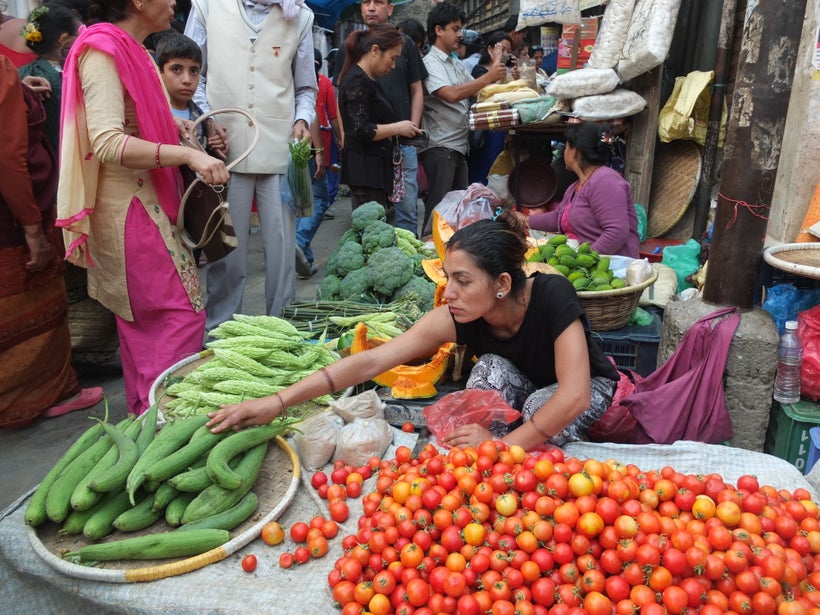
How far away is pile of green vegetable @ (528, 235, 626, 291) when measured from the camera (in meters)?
3.70

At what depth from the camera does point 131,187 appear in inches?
117

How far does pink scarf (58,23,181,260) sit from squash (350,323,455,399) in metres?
1.39

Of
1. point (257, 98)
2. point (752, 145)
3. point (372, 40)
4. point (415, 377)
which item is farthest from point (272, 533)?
point (372, 40)

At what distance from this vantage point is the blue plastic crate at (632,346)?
3.72m

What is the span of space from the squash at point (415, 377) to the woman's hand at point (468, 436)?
2.10 ft

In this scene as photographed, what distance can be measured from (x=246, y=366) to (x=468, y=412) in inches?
40.4

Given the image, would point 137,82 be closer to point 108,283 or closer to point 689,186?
point 108,283

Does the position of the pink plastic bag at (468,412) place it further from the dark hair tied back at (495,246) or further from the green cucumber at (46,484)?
the green cucumber at (46,484)

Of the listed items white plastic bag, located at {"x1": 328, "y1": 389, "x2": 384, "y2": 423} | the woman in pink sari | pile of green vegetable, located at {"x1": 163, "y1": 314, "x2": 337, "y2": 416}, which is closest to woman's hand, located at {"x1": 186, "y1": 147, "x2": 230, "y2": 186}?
the woman in pink sari

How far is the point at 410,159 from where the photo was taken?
6125mm

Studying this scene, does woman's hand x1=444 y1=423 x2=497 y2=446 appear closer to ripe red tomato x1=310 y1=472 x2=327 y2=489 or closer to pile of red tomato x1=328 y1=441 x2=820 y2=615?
pile of red tomato x1=328 y1=441 x2=820 y2=615

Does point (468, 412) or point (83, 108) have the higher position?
point (83, 108)

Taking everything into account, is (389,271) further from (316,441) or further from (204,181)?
(316,441)

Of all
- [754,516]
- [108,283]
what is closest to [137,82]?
[108,283]
